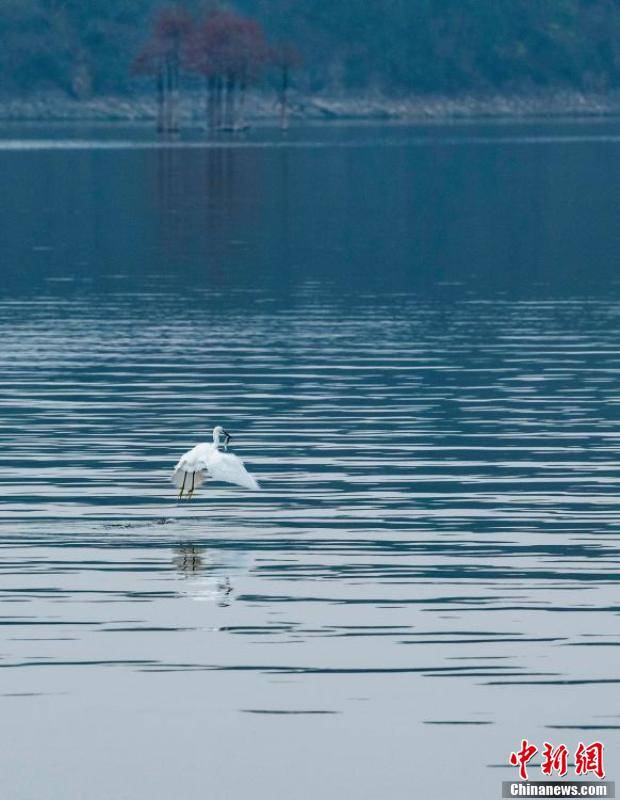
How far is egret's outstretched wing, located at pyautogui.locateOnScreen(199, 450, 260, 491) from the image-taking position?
19.1m

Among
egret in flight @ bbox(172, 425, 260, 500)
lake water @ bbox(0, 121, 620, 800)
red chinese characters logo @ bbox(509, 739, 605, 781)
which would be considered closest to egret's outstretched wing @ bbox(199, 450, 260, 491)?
egret in flight @ bbox(172, 425, 260, 500)

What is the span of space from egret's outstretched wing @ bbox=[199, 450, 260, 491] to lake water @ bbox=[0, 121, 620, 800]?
68cm

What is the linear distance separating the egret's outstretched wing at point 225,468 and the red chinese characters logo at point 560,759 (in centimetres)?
589

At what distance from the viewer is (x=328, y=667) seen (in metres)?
15.6

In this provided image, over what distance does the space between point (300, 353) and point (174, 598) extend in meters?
19.2

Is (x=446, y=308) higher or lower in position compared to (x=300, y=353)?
higher

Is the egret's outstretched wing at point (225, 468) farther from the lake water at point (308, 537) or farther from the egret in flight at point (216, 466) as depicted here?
the lake water at point (308, 537)

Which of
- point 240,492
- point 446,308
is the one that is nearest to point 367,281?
point 446,308

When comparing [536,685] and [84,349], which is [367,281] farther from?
[536,685]

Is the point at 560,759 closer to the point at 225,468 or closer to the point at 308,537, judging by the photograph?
the point at 225,468

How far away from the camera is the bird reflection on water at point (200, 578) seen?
694 inches

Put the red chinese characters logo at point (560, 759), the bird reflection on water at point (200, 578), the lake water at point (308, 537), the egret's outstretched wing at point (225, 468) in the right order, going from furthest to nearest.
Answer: the egret's outstretched wing at point (225, 468)
the bird reflection on water at point (200, 578)
the lake water at point (308, 537)
the red chinese characters logo at point (560, 759)

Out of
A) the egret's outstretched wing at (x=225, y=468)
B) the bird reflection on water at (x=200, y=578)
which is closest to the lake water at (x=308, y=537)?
the bird reflection on water at (x=200, y=578)

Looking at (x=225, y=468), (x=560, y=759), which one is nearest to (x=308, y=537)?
(x=225, y=468)
